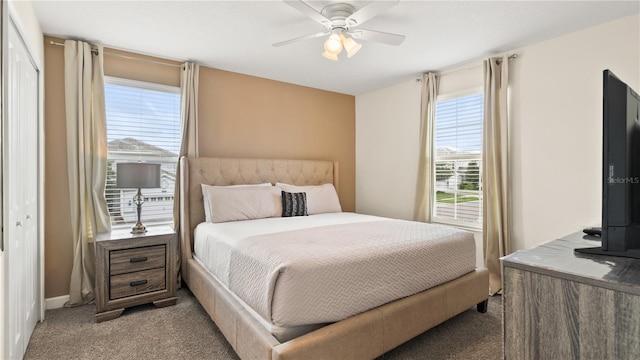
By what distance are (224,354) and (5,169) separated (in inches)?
66.0

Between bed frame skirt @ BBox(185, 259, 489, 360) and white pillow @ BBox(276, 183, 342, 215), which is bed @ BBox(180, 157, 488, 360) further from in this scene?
white pillow @ BBox(276, 183, 342, 215)

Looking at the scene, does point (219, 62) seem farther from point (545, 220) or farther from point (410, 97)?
point (545, 220)

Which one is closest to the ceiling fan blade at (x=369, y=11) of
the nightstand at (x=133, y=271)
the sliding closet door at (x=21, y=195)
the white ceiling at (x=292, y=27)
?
the white ceiling at (x=292, y=27)

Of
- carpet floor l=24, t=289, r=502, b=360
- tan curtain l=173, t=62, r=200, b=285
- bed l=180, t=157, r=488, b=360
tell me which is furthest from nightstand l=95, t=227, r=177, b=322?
tan curtain l=173, t=62, r=200, b=285

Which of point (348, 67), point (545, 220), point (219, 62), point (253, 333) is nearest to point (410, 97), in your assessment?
point (348, 67)

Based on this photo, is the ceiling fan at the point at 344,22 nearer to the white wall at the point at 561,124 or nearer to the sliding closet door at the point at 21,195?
the white wall at the point at 561,124

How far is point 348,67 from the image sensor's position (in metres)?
3.71

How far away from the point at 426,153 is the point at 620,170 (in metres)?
2.92

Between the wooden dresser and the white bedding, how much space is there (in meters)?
0.89

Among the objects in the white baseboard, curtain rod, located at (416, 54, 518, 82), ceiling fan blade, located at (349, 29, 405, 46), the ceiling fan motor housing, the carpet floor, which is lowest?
the carpet floor

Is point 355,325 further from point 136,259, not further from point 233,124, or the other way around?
point 233,124

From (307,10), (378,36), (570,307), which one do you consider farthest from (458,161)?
(570,307)

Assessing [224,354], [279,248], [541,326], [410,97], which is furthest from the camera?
[410,97]

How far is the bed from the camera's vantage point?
165 cm
